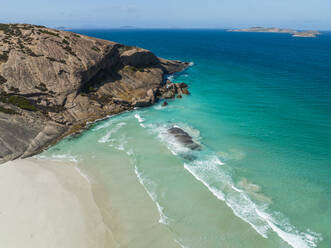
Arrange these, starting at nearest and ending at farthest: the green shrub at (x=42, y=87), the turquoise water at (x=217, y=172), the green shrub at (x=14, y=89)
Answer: the turquoise water at (x=217, y=172)
the green shrub at (x=14, y=89)
the green shrub at (x=42, y=87)

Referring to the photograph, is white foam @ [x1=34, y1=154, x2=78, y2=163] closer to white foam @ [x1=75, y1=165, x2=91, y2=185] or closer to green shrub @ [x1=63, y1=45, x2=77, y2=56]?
white foam @ [x1=75, y1=165, x2=91, y2=185]

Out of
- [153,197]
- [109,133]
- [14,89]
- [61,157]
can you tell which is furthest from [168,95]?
[153,197]

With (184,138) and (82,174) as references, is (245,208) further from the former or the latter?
(82,174)

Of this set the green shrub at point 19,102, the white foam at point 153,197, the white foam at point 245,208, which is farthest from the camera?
the green shrub at point 19,102

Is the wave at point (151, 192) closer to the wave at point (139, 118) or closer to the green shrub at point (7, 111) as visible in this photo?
the wave at point (139, 118)

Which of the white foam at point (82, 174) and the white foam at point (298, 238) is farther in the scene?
the white foam at point (82, 174)

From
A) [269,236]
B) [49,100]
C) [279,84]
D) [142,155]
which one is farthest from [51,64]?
[279,84]

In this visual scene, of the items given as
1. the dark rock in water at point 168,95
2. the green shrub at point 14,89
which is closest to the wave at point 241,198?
the dark rock in water at point 168,95
